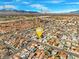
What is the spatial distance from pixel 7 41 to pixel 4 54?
19.3 meters

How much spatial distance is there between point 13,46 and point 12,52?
8.72 metres

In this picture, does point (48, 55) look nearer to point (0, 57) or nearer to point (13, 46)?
point (0, 57)

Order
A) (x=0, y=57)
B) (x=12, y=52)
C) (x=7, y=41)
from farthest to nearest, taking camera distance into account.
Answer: (x=7, y=41), (x=12, y=52), (x=0, y=57)

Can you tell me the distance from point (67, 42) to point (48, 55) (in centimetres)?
1782

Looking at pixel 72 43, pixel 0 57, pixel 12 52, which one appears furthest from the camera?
pixel 72 43

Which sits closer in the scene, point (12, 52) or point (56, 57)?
point (56, 57)

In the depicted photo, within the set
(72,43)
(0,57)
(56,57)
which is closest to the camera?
(56,57)

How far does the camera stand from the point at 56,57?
171 feet

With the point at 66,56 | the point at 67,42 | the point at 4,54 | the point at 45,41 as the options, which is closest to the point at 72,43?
the point at 67,42

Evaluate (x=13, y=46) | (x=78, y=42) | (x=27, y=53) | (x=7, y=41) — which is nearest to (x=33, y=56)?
(x=27, y=53)

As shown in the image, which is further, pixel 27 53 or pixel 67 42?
pixel 67 42

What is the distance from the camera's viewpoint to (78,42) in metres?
69.3

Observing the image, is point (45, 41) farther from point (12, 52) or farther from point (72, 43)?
point (12, 52)

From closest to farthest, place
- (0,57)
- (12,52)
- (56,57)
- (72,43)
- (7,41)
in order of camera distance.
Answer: (56,57) < (0,57) < (12,52) < (72,43) < (7,41)
